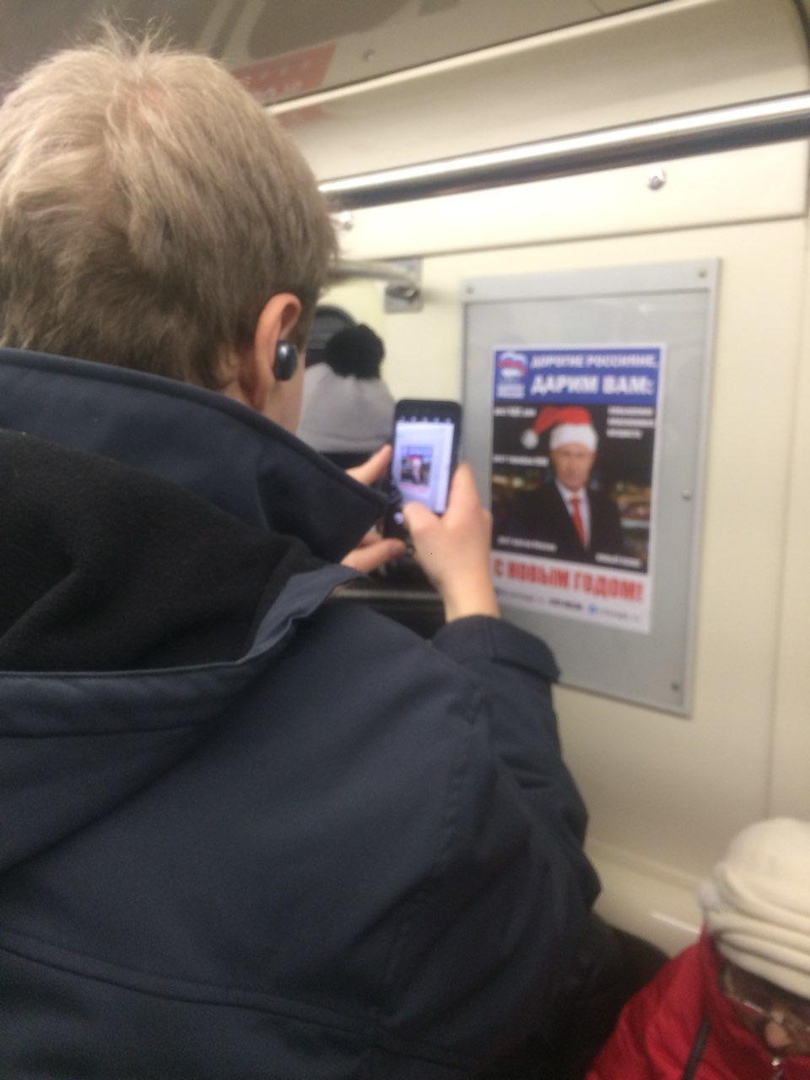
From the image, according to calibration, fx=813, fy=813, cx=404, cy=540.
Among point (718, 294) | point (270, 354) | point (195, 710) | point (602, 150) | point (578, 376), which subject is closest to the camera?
point (195, 710)

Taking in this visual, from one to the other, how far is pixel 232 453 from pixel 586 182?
2.47ft

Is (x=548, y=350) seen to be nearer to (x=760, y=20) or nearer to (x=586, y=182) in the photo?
(x=586, y=182)

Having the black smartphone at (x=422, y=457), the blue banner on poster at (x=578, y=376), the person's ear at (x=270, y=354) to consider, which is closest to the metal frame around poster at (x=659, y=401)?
the blue banner on poster at (x=578, y=376)

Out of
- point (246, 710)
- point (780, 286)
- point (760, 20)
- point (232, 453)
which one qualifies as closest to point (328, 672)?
point (246, 710)

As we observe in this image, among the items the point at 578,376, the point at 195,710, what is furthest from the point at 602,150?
the point at 195,710

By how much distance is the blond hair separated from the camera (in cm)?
60

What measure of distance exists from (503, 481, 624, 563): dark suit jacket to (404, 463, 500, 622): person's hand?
0.11m

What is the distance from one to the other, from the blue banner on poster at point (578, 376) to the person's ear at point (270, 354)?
538 millimetres

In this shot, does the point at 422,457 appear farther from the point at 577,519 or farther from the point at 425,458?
the point at 577,519

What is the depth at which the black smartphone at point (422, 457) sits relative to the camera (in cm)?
116

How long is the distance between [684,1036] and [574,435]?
0.80m

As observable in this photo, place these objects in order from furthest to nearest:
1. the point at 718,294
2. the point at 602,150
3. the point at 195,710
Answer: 1. the point at 718,294
2. the point at 602,150
3. the point at 195,710

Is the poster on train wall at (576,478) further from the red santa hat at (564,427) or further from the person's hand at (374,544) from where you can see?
the person's hand at (374,544)

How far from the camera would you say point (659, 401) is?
1.08 meters
